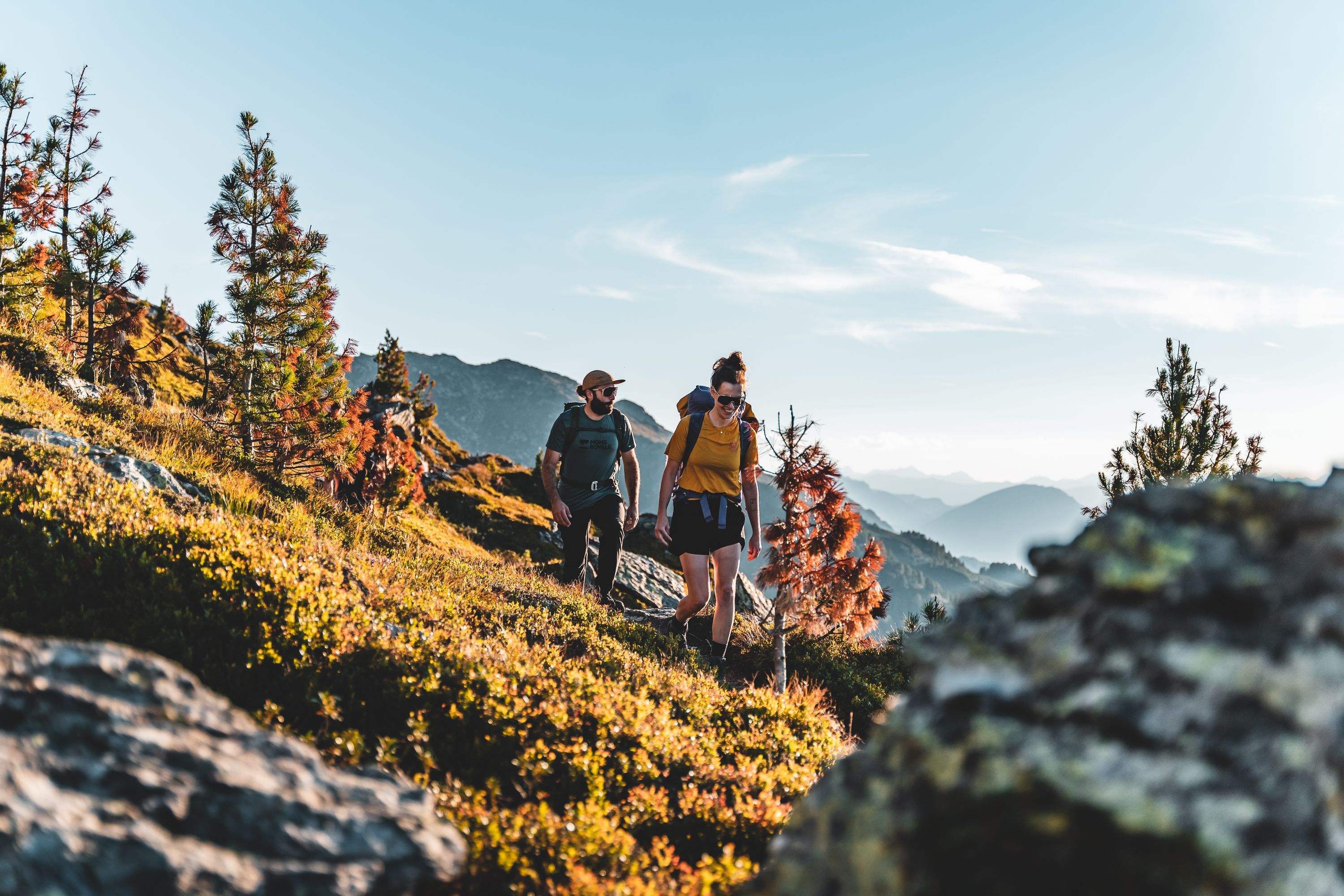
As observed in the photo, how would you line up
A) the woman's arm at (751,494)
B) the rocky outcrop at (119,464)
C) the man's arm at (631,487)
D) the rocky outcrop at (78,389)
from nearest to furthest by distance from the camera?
the rocky outcrop at (119,464) < the woman's arm at (751,494) < the man's arm at (631,487) < the rocky outcrop at (78,389)

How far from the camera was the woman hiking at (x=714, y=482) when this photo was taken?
8.66m

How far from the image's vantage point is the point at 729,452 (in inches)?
345

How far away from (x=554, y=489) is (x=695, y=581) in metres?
2.46

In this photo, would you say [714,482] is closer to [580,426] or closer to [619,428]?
[619,428]

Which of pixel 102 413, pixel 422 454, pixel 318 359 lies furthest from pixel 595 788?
pixel 422 454

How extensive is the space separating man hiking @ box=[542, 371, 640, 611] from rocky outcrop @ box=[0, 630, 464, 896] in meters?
7.14

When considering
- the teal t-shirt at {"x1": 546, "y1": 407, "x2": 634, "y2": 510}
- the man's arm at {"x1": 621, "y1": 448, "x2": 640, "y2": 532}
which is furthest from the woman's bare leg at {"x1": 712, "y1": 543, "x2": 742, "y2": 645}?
the teal t-shirt at {"x1": 546, "y1": 407, "x2": 634, "y2": 510}

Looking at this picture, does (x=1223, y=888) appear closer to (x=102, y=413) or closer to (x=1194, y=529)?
(x=1194, y=529)

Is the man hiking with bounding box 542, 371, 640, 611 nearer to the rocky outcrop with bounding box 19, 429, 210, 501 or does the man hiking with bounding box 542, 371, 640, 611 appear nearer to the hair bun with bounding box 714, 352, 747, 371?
the hair bun with bounding box 714, 352, 747, 371

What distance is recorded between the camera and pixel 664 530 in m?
8.78

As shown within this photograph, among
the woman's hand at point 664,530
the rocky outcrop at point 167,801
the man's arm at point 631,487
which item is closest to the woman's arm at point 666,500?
the woman's hand at point 664,530

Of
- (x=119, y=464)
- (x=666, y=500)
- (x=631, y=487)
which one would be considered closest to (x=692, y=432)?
(x=666, y=500)

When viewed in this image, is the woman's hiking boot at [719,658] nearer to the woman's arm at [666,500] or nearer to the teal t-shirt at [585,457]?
the woman's arm at [666,500]

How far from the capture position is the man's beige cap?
9945mm
